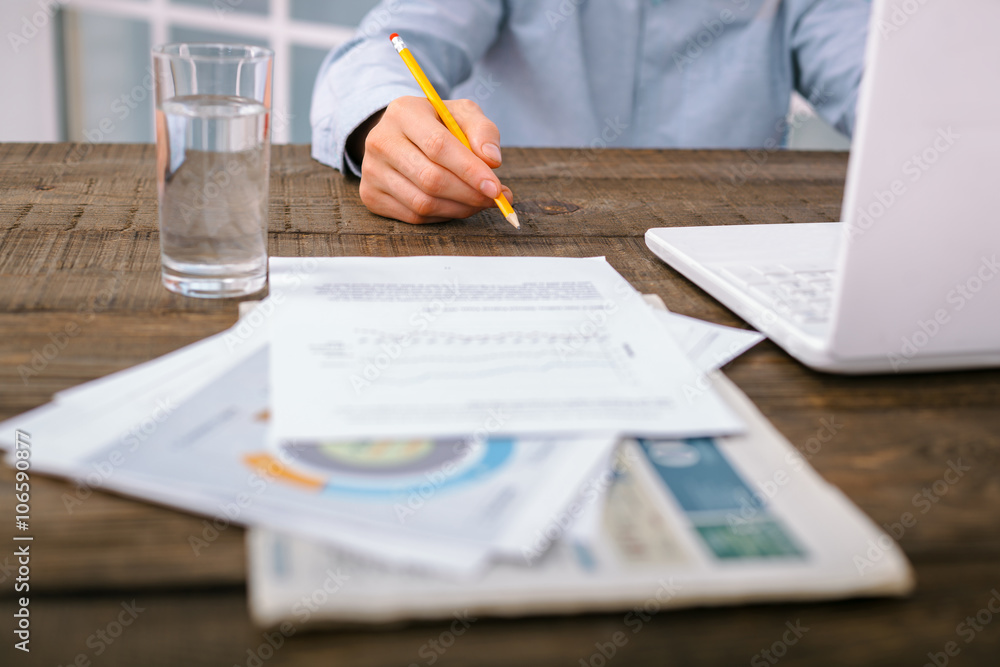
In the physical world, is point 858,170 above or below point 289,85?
above

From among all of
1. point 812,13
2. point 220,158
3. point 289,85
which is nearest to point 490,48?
point 812,13

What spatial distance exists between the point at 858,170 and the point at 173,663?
0.39 m

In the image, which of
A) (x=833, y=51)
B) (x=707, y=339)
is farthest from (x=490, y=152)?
(x=833, y=51)

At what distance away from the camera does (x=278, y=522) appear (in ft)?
1.06

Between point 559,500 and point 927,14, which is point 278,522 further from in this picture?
point 927,14

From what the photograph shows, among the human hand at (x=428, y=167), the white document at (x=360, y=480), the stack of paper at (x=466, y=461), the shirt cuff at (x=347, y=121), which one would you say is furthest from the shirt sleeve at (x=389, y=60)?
the white document at (x=360, y=480)

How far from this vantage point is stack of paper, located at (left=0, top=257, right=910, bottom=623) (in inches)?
12.1

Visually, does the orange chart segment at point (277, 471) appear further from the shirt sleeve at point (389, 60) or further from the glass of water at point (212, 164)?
the shirt sleeve at point (389, 60)

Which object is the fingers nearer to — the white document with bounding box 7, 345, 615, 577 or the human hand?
the human hand

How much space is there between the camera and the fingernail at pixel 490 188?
2.39 feet

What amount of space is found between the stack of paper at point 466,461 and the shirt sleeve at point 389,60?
1.47 ft

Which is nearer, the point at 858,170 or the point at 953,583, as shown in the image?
the point at 953,583

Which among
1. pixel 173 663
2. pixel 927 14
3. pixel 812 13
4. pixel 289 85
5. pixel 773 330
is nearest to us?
pixel 173 663

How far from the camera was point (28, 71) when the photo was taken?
2.71 metres
